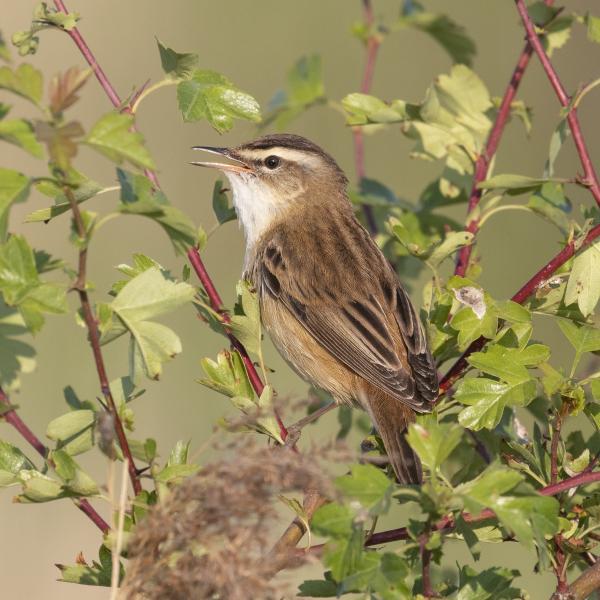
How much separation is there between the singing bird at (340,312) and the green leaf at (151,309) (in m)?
1.36

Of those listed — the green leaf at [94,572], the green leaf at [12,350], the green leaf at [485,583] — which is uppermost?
the green leaf at [12,350]

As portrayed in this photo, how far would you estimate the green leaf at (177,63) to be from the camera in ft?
9.68

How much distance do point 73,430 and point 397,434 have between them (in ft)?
4.70

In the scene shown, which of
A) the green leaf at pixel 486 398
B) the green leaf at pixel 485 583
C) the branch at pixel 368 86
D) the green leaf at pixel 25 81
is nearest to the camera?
the green leaf at pixel 25 81

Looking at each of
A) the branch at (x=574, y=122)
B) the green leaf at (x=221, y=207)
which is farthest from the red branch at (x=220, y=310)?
the branch at (x=574, y=122)

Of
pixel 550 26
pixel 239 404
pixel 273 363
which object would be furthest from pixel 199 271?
pixel 273 363

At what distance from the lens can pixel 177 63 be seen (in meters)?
2.98

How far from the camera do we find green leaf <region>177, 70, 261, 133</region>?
2.95 m

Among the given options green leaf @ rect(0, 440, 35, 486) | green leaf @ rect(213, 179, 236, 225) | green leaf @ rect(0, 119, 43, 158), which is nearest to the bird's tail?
green leaf @ rect(213, 179, 236, 225)

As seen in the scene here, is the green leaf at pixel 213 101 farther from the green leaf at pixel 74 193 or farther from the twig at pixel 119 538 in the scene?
the twig at pixel 119 538

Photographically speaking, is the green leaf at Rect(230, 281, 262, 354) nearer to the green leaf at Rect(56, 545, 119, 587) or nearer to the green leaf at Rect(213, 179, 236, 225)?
the green leaf at Rect(213, 179, 236, 225)

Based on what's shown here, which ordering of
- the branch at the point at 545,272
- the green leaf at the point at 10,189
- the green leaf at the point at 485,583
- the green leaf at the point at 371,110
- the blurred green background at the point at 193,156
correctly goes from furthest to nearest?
the blurred green background at the point at 193,156 < the green leaf at the point at 371,110 < the branch at the point at 545,272 < the green leaf at the point at 485,583 < the green leaf at the point at 10,189

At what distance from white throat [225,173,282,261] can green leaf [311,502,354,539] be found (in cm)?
262

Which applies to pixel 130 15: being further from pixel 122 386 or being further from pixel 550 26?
pixel 122 386
